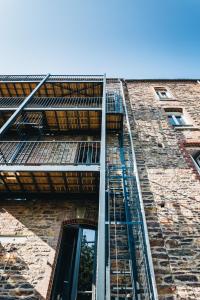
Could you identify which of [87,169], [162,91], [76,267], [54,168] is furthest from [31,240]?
[162,91]

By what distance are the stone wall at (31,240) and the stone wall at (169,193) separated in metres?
1.74

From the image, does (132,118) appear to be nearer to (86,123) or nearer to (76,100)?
(86,123)

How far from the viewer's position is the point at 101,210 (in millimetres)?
4074

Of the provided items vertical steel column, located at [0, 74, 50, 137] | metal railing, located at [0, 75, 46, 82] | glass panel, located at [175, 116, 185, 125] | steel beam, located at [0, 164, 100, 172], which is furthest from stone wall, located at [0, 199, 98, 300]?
metal railing, located at [0, 75, 46, 82]

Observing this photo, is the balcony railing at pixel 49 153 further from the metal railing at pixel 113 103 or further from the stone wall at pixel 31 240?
the metal railing at pixel 113 103

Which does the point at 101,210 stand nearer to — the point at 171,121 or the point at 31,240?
the point at 31,240

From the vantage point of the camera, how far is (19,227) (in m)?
5.88

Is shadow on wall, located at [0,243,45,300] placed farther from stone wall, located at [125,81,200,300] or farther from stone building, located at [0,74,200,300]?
stone wall, located at [125,81,200,300]

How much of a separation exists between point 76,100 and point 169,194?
669 centimetres

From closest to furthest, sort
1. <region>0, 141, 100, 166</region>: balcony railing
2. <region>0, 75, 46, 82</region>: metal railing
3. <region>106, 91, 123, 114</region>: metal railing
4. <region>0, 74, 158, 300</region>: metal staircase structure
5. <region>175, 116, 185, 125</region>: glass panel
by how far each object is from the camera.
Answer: <region>0, 74, 158, 300</region>: metal staircase structure → <region>0, 141, 100, 166</region>: balcony railing → <region>106, 91, 123, 114</region>: metal railing → <region>175, 116, 185, 125</region>: glass panel → <region>0, 75, 46, 82</region>: metal railing

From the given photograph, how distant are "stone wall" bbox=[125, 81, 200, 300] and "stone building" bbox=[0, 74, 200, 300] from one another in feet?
0.07

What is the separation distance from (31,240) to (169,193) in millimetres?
3677

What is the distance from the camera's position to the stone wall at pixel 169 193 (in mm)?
4473

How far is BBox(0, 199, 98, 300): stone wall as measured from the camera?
4.77m
